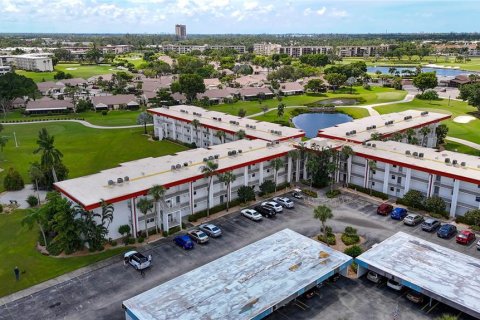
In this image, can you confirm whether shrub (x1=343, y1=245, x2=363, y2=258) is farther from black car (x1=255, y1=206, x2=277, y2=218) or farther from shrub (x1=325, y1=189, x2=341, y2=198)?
shrub (x1=325, y1=189, x2=341, y2=198)

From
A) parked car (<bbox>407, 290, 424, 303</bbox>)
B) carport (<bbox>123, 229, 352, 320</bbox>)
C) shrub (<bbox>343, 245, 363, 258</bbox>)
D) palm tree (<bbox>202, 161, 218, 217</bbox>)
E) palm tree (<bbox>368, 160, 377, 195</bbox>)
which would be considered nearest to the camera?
carport (<bbox>123, 229, 352, 320</bbox>)

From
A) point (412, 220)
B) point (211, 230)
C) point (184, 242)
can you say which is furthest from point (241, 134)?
point (412, 220)

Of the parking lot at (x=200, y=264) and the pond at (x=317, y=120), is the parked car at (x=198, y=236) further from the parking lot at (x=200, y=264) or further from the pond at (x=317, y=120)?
the pond at (x=317, y=120)

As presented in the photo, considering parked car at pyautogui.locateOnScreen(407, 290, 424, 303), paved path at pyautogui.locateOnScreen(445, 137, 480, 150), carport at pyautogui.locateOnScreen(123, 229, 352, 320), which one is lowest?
parked car at pyautogui.locateOnScreen(407, 290, 424, 303)

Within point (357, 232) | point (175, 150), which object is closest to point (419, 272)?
point (357, 232)

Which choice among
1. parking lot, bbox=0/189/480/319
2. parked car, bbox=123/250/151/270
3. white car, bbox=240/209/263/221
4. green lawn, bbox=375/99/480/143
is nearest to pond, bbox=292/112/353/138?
green lawn, bbox=375/99/480/143

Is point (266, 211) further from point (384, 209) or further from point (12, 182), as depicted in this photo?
point (12, 182)
